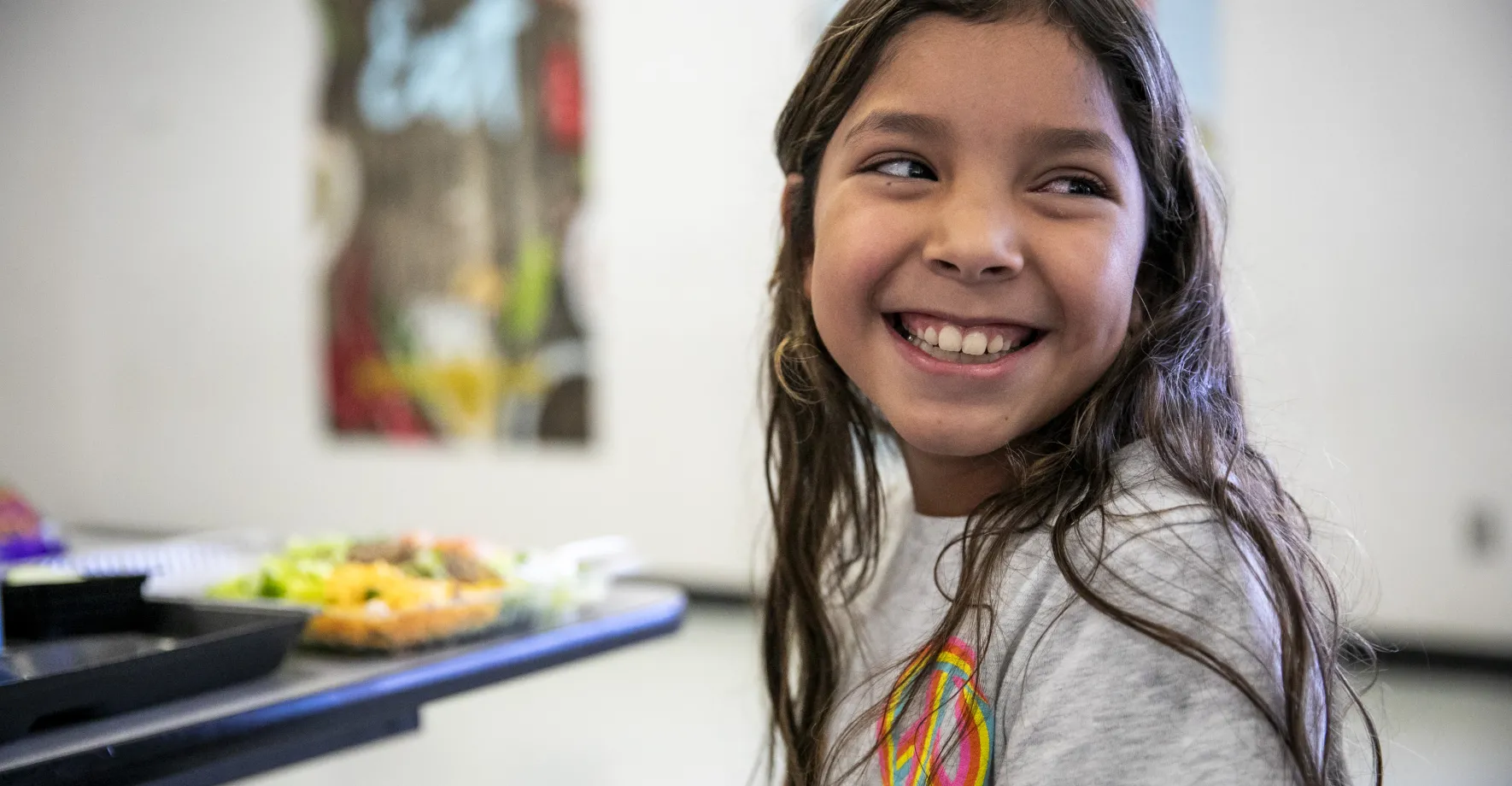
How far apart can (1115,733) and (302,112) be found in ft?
18.4

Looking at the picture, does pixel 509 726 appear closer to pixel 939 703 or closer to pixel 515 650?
pixel 515 650

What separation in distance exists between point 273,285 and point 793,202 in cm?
528

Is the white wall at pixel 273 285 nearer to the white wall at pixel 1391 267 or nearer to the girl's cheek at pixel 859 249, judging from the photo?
the white wall at pixel 1391 267

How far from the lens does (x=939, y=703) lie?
0.92 m

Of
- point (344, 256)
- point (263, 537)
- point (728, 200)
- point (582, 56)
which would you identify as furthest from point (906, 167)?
point (344, 256)

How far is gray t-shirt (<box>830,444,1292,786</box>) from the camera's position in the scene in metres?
0.79

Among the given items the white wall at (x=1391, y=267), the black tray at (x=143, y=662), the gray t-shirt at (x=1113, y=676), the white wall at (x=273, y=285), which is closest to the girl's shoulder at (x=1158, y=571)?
the gray t-shirt at (x=1113, y=676)

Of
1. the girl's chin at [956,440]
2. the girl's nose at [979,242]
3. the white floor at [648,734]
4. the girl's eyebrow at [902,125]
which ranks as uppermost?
the girl's eyebrow at [902,125]

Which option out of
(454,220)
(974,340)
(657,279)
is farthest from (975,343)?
(454,220)

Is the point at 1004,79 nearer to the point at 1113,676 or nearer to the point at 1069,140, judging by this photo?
the point at 1069,140

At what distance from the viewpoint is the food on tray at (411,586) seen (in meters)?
1.37

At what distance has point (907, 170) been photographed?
3.32ft

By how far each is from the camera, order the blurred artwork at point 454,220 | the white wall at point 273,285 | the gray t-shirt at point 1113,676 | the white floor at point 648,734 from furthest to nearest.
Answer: the blurred artwork at point 454,220 < the white wall at point 273,285 < the white floor at point 648,734 < the gray t-shirt at point 1113,676

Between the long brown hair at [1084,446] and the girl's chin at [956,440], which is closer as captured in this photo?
the long brown hair at [1084,446]
